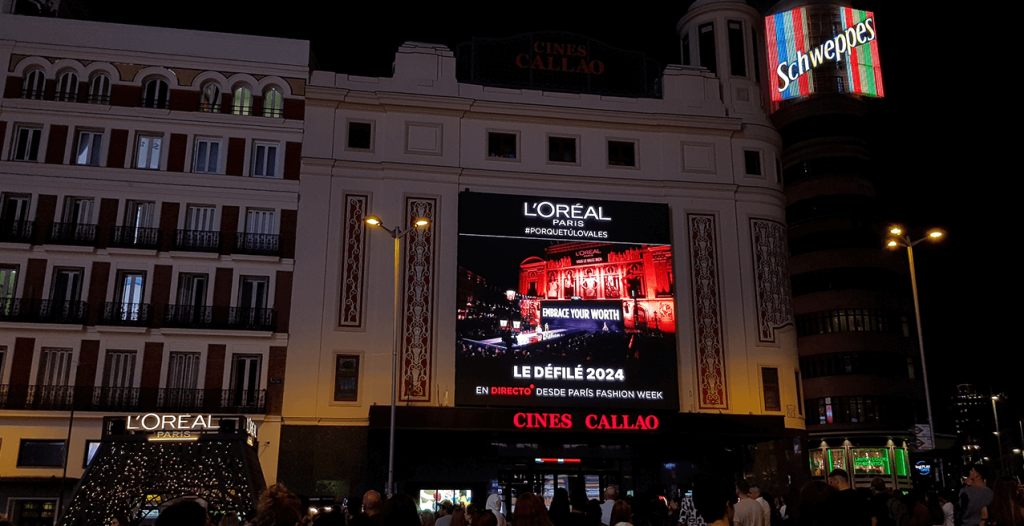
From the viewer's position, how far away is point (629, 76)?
39.8 m

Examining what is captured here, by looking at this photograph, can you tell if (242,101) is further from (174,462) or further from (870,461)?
(870,461)

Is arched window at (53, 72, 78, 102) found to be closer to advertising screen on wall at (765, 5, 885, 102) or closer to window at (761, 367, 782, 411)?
window at (761, 367, 782, 411)

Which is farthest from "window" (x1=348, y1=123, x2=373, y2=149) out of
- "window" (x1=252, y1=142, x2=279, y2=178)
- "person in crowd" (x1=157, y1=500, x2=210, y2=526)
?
"person in crowd" (x1=157, y1=500, x2=210, y2=526)

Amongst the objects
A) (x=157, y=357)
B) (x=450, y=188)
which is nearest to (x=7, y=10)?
(x=157, y=357)

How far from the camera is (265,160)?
36.0 metres

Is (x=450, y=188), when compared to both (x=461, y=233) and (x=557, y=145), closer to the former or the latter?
(x=461, y=233)

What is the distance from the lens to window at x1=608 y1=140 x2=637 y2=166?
3816 centimetres

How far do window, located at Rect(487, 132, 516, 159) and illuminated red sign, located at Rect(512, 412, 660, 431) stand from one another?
37.0 feet

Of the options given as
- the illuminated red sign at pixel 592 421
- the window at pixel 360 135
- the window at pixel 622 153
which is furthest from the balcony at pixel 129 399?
the window at pixel 622 153

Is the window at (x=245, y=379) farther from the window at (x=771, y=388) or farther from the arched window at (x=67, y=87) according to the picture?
the window at (x=771, y=388)

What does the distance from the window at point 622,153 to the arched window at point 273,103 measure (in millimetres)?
14134

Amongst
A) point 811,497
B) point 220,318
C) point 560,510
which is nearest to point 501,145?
point 220,318

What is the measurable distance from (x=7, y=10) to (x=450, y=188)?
69.7 ft

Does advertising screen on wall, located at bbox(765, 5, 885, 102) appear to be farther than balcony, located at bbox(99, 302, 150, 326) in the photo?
Yes
